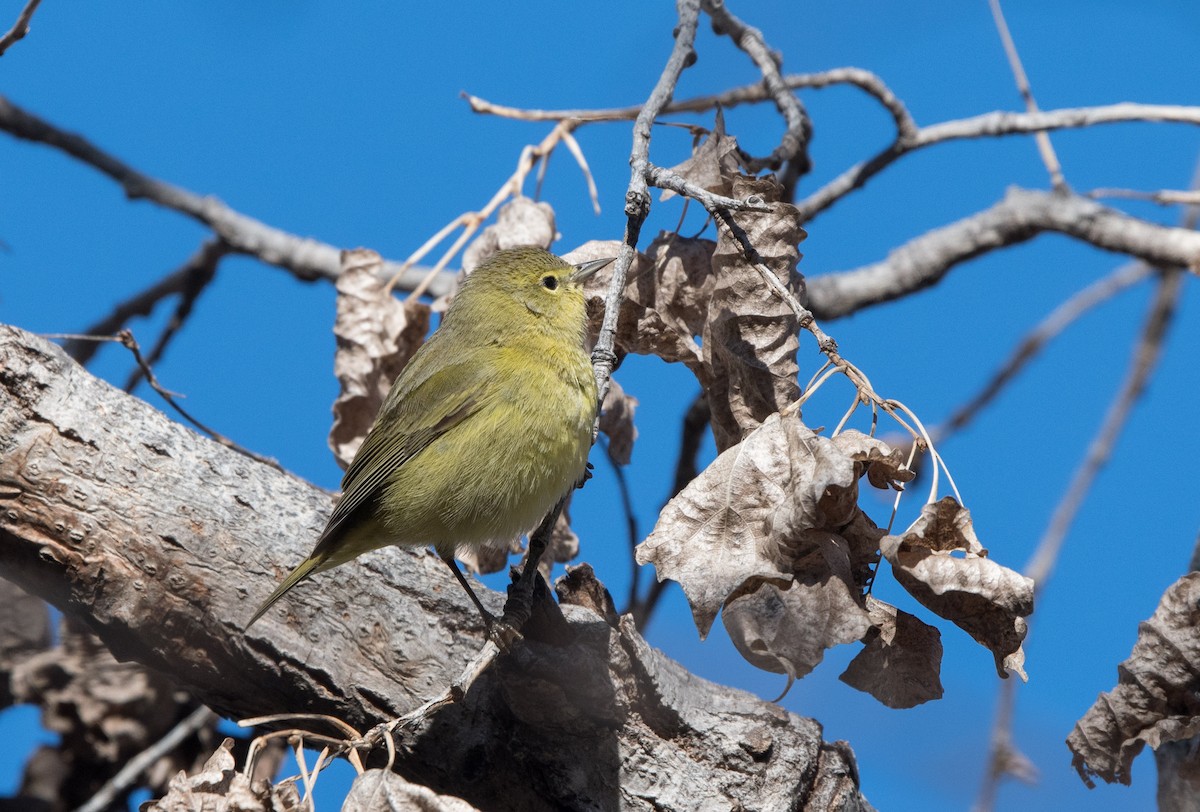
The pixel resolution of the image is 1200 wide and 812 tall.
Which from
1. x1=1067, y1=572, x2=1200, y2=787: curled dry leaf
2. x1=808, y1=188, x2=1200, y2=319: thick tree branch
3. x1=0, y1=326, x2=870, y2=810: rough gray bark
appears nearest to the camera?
x1=1067, y1=572, x2=1200, y2=787: curled dry leaf

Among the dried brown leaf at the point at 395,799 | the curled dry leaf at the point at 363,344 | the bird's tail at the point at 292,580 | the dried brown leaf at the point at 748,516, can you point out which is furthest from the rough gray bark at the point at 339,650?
the curled dry leaf at the point at 363,344

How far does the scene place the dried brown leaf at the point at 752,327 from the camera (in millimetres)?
3354

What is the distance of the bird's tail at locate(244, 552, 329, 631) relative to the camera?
11.0 ft

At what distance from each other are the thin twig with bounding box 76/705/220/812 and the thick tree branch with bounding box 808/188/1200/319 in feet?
11.0

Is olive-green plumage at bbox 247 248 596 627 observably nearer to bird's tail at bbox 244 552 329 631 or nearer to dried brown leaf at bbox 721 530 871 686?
bird's tail at bbox 244 552 329 631

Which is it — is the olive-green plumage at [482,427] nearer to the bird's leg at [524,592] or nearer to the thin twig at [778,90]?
the bird's leg at [524,592]

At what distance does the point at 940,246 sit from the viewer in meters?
5.08

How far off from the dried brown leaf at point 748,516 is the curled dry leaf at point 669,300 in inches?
28.0

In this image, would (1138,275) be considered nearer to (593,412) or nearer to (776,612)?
(593,412)

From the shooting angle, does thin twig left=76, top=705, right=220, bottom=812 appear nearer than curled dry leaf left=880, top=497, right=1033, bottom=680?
No

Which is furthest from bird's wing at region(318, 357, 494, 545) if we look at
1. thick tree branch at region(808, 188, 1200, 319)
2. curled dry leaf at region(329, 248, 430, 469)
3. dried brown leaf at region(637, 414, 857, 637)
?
thick tree branch at region(808, 188, 1200, 319)

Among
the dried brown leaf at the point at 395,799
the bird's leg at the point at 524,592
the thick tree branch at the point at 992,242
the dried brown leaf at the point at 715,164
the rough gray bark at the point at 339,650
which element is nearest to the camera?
the dried brown leaf at the point at 395,799

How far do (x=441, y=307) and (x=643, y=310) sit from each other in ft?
3.77

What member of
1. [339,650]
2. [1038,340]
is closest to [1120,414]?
[1038,340]
